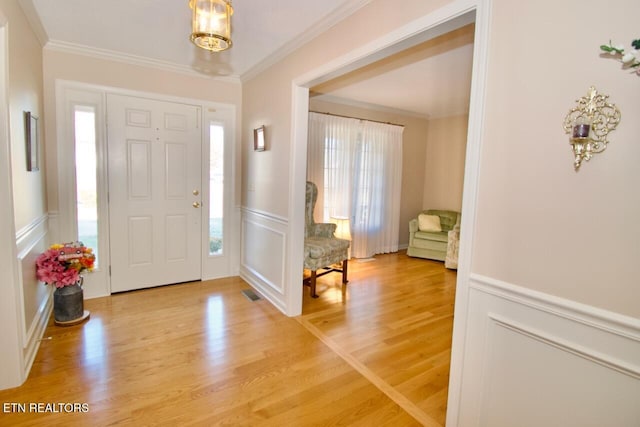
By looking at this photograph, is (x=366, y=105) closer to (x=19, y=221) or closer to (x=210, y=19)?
(x=210, y=19)

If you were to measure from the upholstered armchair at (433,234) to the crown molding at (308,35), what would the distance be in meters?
3.56

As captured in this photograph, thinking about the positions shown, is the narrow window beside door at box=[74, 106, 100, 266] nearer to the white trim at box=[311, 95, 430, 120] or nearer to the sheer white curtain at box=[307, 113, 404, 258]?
the sheer white curtain at box=[307, 113, 404, 258]

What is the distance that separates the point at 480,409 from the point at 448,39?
2758 millimetres

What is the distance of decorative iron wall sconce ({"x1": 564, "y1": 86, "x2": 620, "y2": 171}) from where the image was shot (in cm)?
112

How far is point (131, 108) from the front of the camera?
3.50 meters

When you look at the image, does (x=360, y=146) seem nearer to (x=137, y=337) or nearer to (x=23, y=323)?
(x=137, y=337)

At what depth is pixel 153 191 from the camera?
146 inches

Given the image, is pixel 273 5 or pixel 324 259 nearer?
pixel 273 5

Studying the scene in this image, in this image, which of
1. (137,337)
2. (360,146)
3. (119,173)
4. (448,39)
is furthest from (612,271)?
(360,146)

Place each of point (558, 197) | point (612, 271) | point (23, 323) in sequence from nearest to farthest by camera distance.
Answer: point (612, 271)
point (558, 197)
point (23, 323)

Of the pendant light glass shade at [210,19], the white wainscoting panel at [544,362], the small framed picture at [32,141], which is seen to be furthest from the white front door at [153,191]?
the white wainscoting panel at [544,362]

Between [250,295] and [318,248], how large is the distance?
0.93 metres

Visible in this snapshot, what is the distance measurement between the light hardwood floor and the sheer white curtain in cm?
194

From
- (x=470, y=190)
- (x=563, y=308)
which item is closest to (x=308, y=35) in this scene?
(x=470, y=190)
